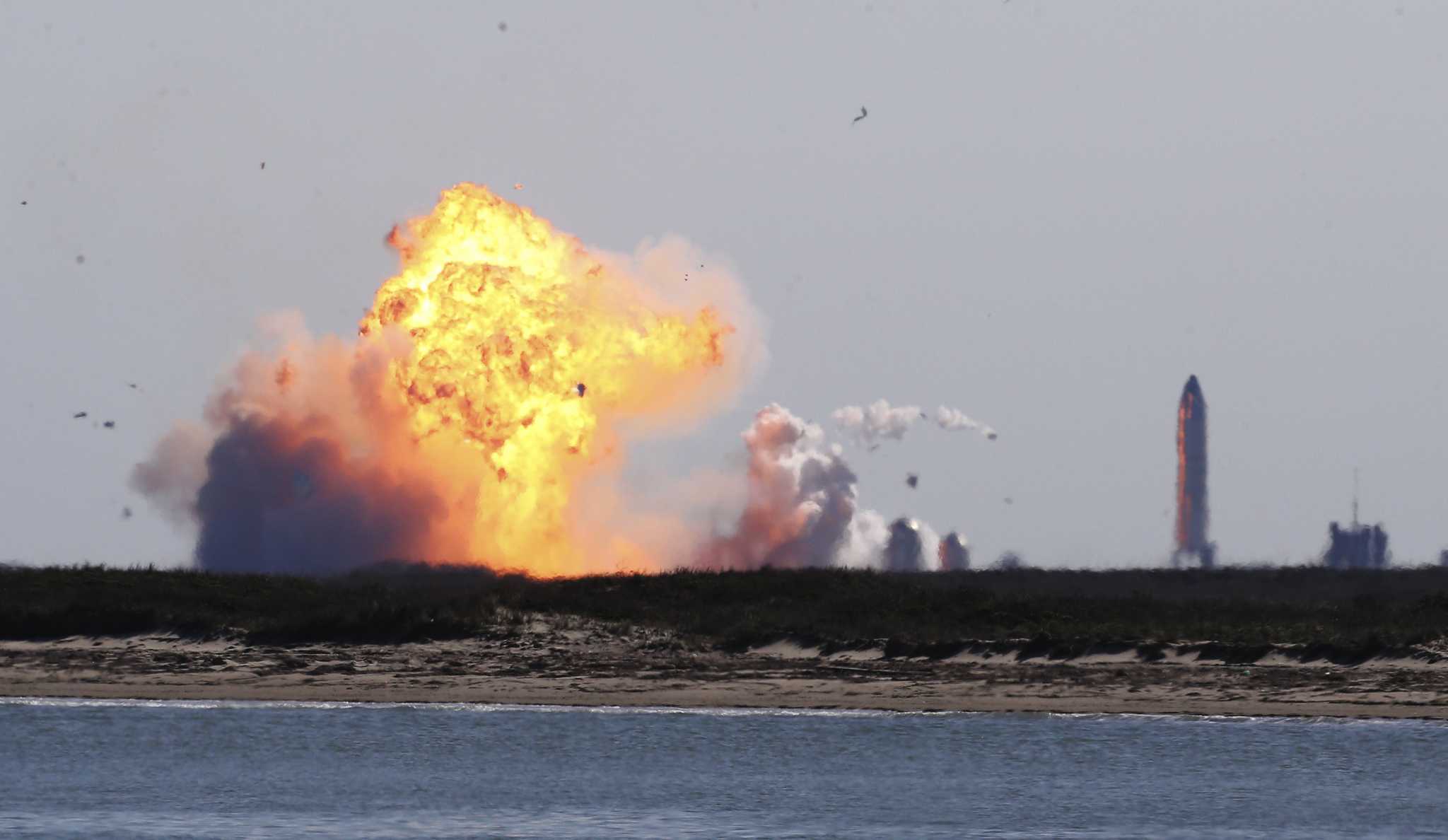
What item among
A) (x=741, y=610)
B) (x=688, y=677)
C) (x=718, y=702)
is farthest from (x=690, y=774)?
(x=741, y=610)

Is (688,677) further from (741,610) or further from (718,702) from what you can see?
(741,610)

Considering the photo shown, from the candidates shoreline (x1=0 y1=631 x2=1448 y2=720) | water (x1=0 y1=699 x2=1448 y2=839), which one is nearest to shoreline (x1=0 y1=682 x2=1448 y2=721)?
shoreline (x1=0 y1=631 x2=1448 y2=720)

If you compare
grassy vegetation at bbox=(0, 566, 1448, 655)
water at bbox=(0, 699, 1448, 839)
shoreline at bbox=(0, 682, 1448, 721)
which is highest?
grassy vegetation at bbox=(0, 566, 1448, 655)

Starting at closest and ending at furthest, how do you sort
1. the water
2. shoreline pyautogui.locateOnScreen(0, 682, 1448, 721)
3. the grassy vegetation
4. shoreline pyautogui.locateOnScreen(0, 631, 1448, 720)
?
the water < shoreline pyautogui.locateOnScreen(0, 682, 1448, 721) < shoreline pyautogui.locateOnScreen(0, 631, 1448, 720) < the grassy vegetation

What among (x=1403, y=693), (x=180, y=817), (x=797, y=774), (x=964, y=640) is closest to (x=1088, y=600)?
(x=964, y=640)

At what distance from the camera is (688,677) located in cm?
6291

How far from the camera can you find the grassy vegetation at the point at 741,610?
65188mm

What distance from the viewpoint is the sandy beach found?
194ft

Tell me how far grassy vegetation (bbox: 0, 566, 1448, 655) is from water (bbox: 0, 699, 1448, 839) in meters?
6.77

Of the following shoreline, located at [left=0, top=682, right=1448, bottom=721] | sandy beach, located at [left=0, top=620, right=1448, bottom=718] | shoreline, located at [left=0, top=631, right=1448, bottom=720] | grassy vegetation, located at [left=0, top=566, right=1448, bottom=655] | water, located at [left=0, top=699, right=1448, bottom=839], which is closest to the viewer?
water, located at [left=0, top=699, right=1448, bottom=839]

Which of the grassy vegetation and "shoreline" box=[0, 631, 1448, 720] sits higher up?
the grassy vegetation

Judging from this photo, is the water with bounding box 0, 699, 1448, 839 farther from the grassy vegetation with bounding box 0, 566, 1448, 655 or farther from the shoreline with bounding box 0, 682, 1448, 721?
the grassy vegetation with bounding box 0, 566, 1448, 655

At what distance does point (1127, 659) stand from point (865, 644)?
6536mm

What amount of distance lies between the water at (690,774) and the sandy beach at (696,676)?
1139 millimetres
